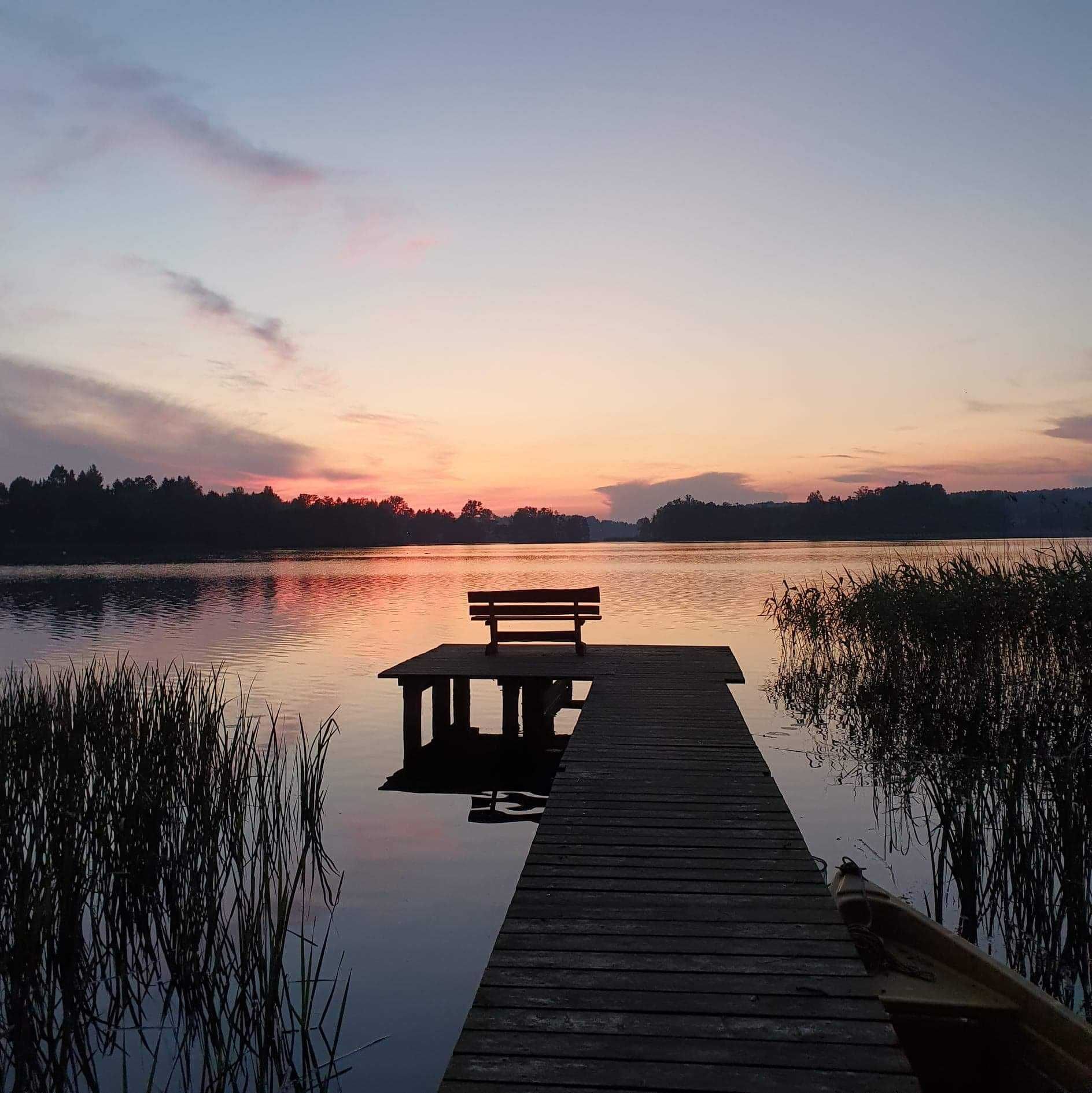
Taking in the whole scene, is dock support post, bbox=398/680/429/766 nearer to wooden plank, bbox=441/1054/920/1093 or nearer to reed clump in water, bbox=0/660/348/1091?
reed clump in water, bbox=0/660/348/1091

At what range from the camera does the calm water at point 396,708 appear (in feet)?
19.6

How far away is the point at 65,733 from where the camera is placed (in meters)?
7.71

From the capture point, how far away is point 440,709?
13609 millimetres

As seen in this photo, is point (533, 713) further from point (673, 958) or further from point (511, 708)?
point (673, 958)

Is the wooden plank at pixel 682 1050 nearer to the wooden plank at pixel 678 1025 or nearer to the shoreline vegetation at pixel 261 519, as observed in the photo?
the wooden plank at pixel 678 1025

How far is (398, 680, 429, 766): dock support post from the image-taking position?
12164mm

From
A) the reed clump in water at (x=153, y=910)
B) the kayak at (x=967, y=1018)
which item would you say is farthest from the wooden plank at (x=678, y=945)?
the reed clump in water at (x=153, y=910)

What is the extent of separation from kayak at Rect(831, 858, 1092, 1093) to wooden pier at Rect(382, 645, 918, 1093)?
0.42 meters

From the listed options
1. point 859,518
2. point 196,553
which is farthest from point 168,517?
point 859,518

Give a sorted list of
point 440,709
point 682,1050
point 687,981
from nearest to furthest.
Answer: point 682,1050
point 687,981
point 440,709

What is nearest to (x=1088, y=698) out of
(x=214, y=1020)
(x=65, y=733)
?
(x=214, y=1020)

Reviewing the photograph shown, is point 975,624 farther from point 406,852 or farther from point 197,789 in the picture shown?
point 197,789

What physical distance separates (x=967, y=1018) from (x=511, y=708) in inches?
384

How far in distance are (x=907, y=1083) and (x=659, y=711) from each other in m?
7.15
